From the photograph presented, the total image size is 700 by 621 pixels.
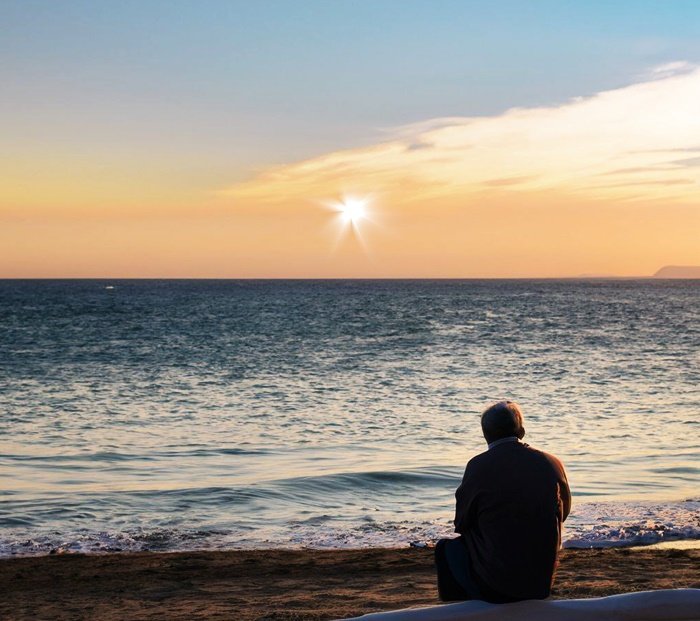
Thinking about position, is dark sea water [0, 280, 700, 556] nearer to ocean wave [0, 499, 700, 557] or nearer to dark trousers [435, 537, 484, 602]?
ocean wave [0, 499, 700, 557]

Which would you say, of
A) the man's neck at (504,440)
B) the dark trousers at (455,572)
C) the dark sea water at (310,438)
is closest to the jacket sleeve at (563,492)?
the man's neck at (504,440)

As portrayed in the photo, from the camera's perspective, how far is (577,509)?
11.1m

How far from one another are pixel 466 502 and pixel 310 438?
41.3 feet

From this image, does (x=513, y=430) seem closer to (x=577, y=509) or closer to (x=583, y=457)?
(x=577, y=509)

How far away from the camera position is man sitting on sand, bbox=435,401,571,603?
440 cm

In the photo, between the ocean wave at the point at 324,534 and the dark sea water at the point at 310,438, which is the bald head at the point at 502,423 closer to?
the ocean wave at the point at 324,534

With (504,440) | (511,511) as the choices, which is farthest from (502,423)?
(511,511)

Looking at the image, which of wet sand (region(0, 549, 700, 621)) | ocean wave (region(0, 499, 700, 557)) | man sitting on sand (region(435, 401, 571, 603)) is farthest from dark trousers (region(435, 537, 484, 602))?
ocean wave (region(0, 499, 700, 557))

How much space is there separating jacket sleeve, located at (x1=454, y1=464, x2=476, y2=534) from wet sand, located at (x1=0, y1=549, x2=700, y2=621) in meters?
2.26

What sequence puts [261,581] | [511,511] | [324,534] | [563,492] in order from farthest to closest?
[324,534], [261,581], [563,492], [511,511]

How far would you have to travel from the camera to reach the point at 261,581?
7832mm

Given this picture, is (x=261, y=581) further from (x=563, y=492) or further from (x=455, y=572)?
(x=563, y=492)

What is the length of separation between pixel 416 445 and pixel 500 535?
11.7 metres

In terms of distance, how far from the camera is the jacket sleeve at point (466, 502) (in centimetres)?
449
